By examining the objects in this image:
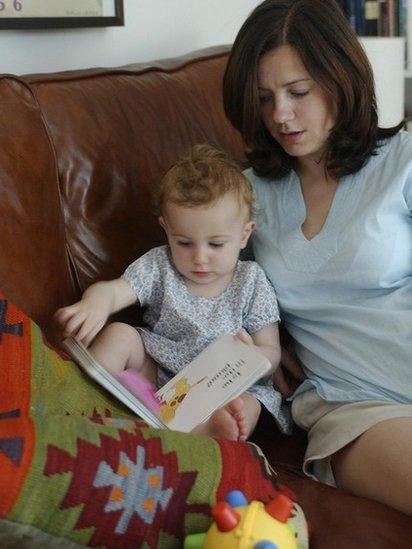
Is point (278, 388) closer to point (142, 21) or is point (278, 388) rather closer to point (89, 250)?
point (89, 250)

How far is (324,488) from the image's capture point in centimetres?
131

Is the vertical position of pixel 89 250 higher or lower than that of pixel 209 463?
higher

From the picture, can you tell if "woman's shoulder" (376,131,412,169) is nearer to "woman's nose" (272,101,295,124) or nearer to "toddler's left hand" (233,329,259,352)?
"woman's nose" (272,101,295,124)

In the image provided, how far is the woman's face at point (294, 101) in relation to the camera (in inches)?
58.5

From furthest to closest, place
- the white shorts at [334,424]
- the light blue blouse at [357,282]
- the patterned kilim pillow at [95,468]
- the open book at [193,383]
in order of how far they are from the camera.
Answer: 1. the light blue blouse at [357,282]
2. the white shorts at [334,424]
3. the open book at [193,383]
4. the patterned kilim pillow at [95,468]

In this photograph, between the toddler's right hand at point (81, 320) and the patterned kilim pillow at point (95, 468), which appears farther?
the toddler's right hand at point (81, 320)


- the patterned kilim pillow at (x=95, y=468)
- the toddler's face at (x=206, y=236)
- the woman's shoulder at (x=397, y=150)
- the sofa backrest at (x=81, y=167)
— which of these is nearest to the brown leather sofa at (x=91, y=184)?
the sofa backrest at (x=81, y=167)

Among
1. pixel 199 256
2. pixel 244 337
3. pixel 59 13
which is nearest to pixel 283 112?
pixel 199 256

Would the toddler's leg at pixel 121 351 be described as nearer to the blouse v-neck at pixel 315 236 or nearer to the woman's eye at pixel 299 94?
the blouse v-neck at pixel 315 236

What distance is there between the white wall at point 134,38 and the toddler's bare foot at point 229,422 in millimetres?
895

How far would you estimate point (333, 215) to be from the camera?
1525 mm

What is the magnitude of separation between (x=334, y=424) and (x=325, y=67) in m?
0.61

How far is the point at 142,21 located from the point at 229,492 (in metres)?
1.41

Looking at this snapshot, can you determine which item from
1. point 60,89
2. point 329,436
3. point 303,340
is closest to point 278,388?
point 303,340
